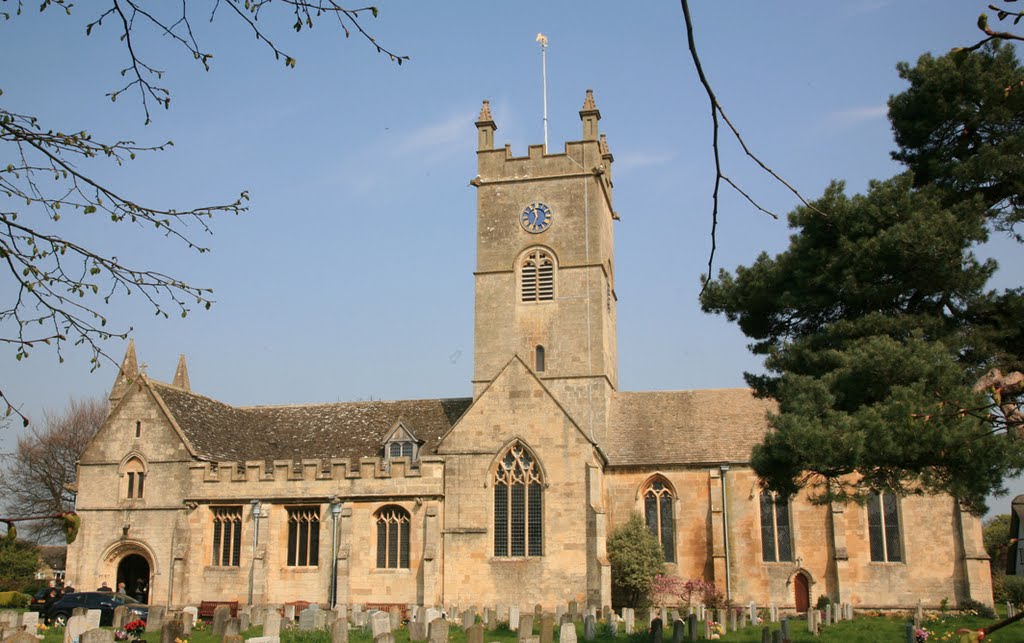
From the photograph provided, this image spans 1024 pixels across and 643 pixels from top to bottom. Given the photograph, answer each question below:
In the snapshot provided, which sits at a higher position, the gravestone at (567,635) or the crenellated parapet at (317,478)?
the crenellated parapet at (317,478)

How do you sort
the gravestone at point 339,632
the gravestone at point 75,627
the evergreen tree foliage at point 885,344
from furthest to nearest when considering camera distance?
the gravestone at point 75,627
the gravestone at point 339,632
the evergreen tree foliage at point 885,344

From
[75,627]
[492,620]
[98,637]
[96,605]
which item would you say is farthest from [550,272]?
[98,637]

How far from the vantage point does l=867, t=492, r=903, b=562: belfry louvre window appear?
3153 cm

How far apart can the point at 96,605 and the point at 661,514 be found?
17.6 metres

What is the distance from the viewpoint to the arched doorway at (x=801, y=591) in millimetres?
31559

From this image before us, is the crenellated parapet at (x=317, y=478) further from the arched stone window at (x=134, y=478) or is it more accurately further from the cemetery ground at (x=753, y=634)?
the cemetery ground at (x=753, y=634)

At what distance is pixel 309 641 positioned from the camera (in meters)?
19.2

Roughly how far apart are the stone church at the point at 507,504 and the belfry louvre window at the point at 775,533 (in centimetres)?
7

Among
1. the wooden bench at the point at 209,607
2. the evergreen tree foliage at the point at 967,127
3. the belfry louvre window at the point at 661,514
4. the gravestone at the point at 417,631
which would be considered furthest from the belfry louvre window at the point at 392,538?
the evergreen tree foliage at the point at 967,127

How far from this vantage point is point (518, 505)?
3086cm

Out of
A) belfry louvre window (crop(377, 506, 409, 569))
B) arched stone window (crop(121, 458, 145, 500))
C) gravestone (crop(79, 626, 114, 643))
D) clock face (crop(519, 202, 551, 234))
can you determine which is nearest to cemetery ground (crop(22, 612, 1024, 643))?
gravestone (crop(79, 626, 114, 643))

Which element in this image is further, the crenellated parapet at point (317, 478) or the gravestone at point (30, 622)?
the crenellated parapet at point (317, 478)

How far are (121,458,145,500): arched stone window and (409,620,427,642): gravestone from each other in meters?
15.9

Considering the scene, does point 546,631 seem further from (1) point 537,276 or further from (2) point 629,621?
(1) point 537,276
